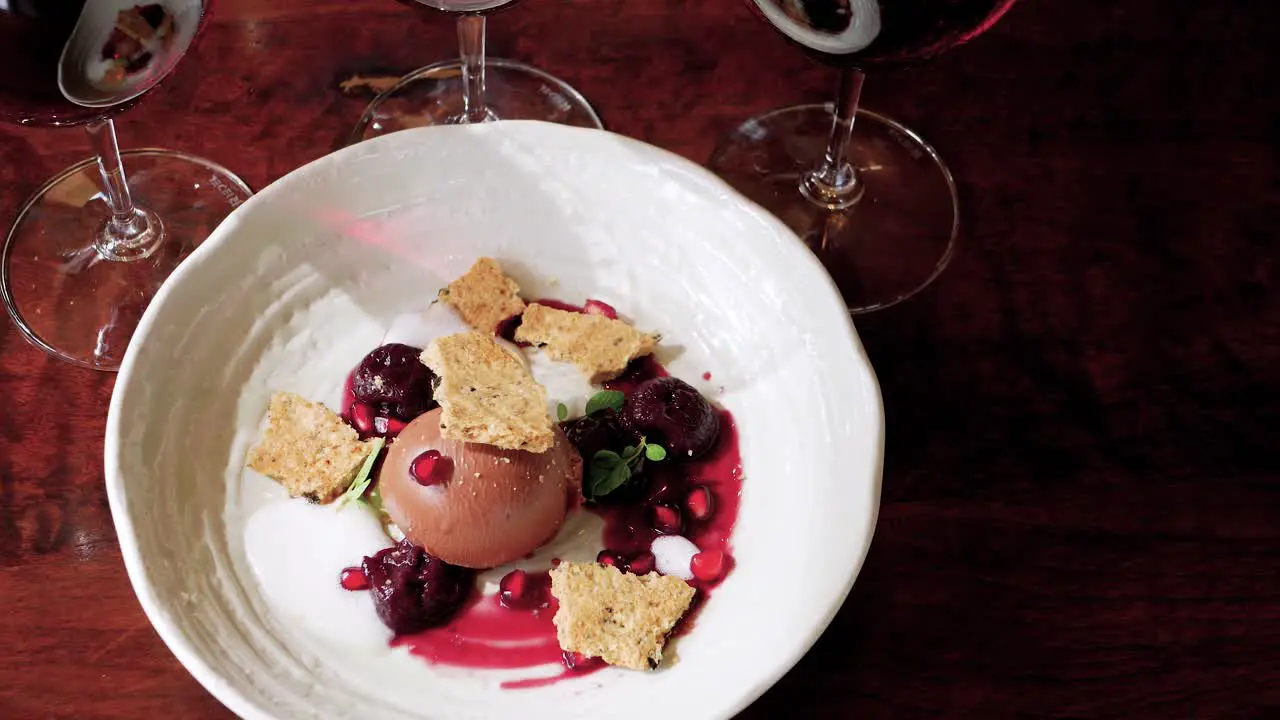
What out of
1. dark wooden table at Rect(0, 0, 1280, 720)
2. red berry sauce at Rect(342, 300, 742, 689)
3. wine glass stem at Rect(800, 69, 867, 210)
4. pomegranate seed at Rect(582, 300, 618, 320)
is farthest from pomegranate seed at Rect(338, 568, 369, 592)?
wine glass stem at Rect(800, 69, 867, 210)

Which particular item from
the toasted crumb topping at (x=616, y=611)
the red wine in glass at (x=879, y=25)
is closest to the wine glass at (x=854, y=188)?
the red wine in glass at (x=879, y=25)

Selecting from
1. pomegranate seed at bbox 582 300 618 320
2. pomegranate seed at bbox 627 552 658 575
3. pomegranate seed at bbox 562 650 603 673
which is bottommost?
pomegranate seed at bbox 562 650 603 673

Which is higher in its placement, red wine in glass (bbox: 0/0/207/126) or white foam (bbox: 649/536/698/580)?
red wine in glass (bbox: 0/0/207/126)

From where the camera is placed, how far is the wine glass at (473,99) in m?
1.94

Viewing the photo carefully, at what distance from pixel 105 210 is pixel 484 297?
609 millimetres

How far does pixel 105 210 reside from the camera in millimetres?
1837

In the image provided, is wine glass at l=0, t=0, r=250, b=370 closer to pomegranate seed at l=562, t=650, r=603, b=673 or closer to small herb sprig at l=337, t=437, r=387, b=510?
small herb sprig at l=337, t=437, r=387, b=510

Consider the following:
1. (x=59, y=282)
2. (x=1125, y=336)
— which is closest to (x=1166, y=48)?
(x=1125, y=336)

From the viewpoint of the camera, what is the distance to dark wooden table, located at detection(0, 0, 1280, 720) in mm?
1550

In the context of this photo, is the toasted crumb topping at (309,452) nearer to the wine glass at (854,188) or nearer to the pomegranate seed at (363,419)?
the pomegranate seed at (363,419)

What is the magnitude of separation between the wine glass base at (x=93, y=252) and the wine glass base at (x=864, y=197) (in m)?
0.76

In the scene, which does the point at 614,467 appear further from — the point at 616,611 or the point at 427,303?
the point at 427,303

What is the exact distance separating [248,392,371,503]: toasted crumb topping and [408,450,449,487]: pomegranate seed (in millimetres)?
107

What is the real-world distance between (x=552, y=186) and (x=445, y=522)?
19.5 inches
